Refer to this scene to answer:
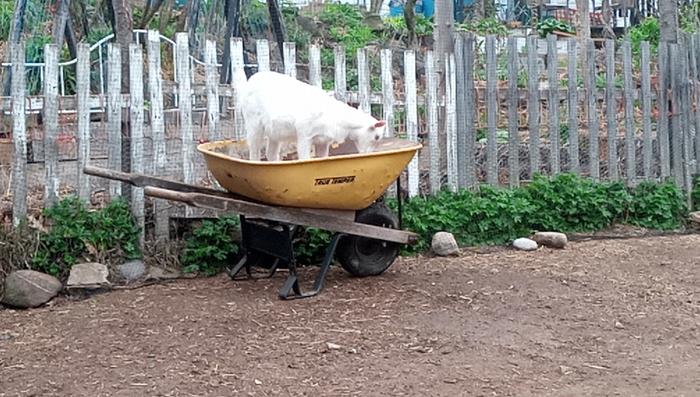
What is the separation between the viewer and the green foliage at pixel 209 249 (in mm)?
6270

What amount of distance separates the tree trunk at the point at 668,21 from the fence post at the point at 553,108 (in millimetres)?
1877

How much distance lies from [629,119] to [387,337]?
4255 mm

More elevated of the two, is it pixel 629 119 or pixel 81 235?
pixel 629 119

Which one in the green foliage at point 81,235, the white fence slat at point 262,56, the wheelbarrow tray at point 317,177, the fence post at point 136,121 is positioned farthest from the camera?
the white fence slat at point 262,56

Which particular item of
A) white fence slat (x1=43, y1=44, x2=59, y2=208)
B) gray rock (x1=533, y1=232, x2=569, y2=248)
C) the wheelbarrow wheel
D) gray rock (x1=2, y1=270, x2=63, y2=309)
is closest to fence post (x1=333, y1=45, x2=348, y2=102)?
the wheelbarrow wheel

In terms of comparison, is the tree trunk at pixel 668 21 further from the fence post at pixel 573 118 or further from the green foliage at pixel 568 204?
the green foliage at pixel 568 204

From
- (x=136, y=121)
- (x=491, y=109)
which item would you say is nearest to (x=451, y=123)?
(x=491, y=109)

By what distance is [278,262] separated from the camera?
596cm

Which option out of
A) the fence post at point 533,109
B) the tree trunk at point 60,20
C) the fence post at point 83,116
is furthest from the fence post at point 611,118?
the tree trunk at point 60,20

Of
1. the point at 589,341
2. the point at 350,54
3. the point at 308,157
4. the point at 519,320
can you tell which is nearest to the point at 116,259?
the point at 308,157

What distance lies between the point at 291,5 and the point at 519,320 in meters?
14.4

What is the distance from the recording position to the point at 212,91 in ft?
21.3

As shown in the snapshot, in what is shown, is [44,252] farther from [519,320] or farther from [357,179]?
[519,320]

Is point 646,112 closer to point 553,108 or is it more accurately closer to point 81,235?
point 553,108
